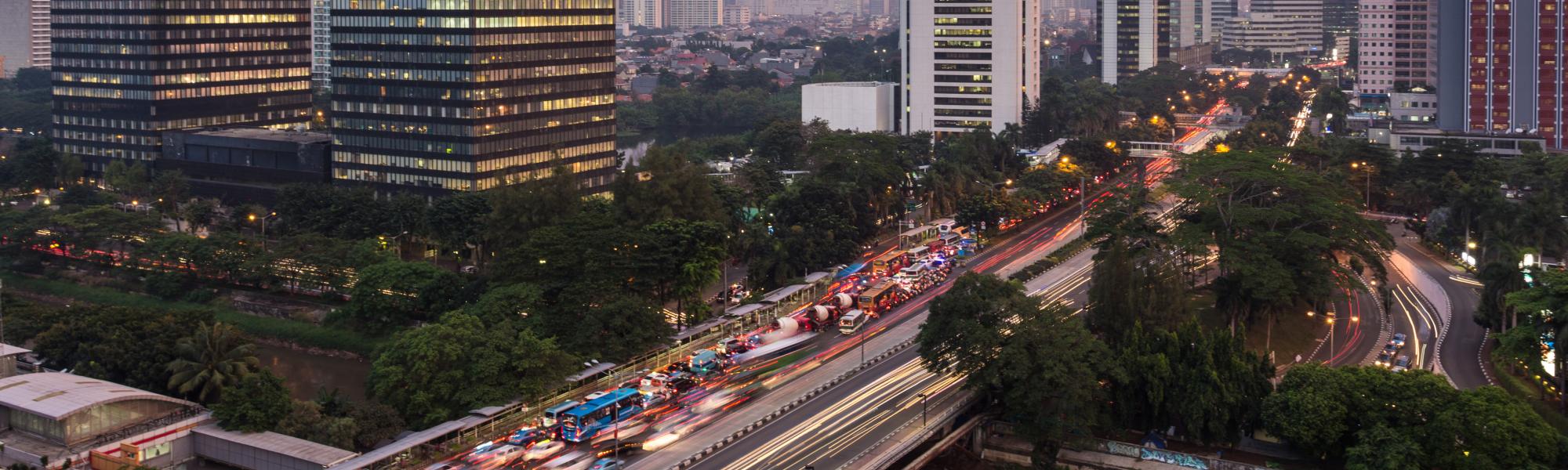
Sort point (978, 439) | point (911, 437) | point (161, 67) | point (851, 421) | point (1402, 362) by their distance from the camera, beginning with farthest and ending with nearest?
point (161, 67)
point (1402, 362)
point (978, 439)
point (851, 421)
point (911, 437)

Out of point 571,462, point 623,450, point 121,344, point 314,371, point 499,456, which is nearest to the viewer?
point 571,462

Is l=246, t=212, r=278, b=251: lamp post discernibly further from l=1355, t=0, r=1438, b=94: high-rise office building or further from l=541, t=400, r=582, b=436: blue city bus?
l=1355, t=0, r=1438, b=94: high-rise office building

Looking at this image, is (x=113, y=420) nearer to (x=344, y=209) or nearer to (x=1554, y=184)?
(x=344, y=209)

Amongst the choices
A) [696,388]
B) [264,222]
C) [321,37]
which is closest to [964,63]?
[264,222]

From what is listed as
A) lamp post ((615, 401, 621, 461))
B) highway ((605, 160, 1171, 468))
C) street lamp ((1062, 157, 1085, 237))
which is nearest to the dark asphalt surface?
street lamp ((1062, 157, 1085, 237))

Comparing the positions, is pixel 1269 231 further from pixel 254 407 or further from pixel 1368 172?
pixel 254 407

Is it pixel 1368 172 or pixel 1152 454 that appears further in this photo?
pixel 1368 172

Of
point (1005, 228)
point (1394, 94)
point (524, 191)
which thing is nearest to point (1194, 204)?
point (1005, 228)
